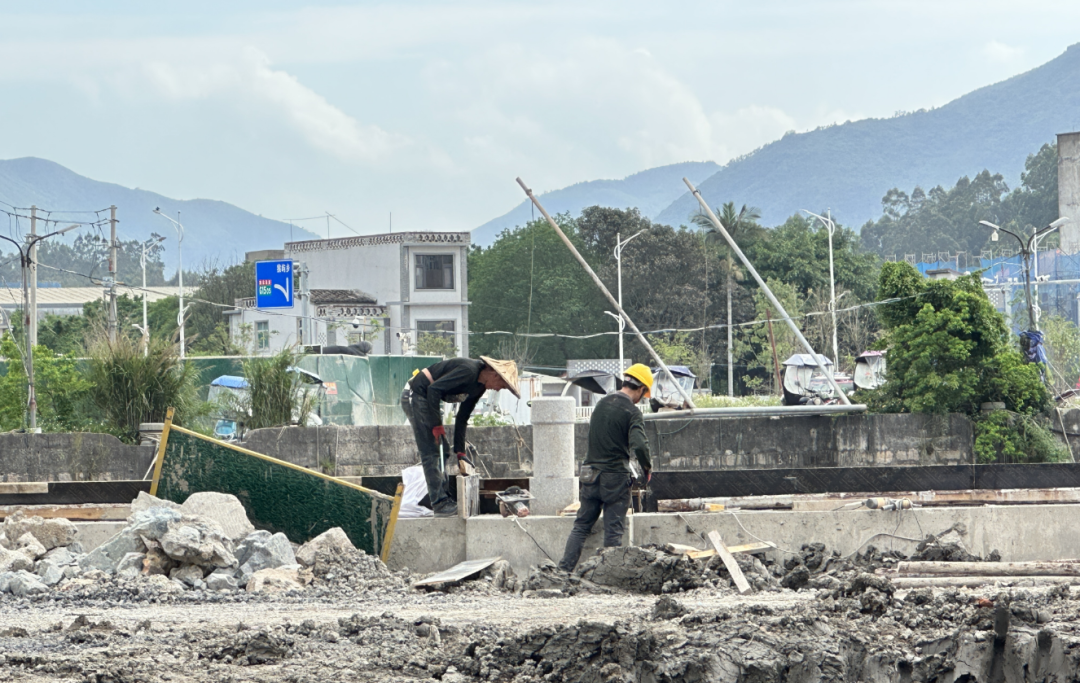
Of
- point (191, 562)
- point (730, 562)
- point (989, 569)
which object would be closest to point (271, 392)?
point (191, 562)

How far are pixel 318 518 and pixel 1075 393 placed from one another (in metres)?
19.6

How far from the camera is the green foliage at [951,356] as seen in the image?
68.2ft

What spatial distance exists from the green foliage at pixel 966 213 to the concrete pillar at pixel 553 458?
10970 centimetres

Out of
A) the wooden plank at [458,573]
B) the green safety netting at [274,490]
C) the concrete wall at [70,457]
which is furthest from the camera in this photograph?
the concrete wall at [70,457]

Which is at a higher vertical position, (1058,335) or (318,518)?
(1058,335)

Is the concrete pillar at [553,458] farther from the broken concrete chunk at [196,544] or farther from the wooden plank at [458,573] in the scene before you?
the broken concrete chunk at [196,544]

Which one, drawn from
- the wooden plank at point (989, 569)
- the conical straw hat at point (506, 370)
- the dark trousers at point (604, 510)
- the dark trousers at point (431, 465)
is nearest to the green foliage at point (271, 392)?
the dark trousers at point (431, 465)

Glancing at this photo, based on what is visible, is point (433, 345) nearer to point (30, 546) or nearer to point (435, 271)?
point (435, 271)

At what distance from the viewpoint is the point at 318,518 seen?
471 inches

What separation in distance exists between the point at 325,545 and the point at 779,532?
4.15 meters

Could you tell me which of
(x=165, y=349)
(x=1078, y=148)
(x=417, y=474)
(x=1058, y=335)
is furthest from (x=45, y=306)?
(x=417, y=474)

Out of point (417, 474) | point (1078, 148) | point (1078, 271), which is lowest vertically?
point (417, 474)

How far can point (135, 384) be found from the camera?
1975 centimetres

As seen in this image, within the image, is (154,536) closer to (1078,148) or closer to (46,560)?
(46,560)
